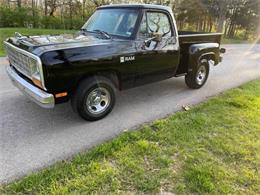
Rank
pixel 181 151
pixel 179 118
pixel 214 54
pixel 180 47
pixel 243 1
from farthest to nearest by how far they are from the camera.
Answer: pixel 243 1 → pixel 214 54 → pixel 180 47 → pixel 179 118 → pixel 181 151

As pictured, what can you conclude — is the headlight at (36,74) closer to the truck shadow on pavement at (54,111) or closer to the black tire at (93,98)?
the black tire at (93,98)

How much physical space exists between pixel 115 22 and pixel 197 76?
278 centimetres

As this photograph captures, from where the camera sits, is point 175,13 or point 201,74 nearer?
point 201,74

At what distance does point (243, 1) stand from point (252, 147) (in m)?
27.8

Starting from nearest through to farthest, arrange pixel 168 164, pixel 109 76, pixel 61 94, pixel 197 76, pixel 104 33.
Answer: pixel 168 164 < pixel 61 94 < pixel 109 76 < pixel 104 33 < pixel 197 76

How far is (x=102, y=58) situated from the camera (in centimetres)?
391

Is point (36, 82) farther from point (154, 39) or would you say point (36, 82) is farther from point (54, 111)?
point (154, 39)

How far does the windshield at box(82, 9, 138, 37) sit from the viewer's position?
450cm

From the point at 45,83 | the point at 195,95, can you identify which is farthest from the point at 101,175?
the point at 195,95

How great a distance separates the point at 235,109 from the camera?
495cm

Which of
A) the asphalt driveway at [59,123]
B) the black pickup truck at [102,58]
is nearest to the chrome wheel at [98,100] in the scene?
the black pickup truck at [102,58]

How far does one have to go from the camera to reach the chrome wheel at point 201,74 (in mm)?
6318

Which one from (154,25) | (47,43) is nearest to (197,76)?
(154,25)

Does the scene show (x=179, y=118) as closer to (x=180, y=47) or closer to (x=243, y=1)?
(x=180, y=47)
